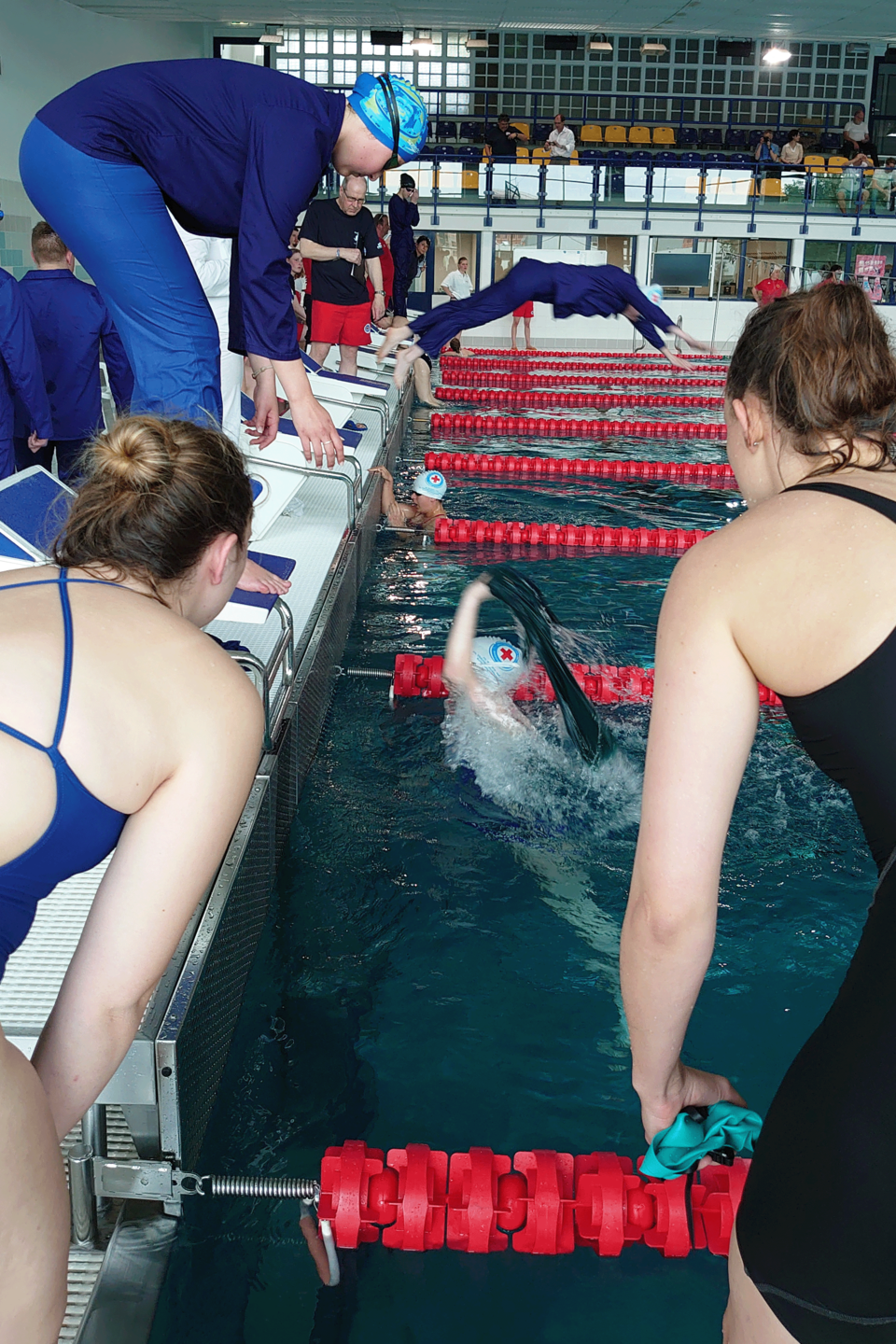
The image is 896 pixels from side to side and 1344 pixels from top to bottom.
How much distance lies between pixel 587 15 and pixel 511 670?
15.7 metres

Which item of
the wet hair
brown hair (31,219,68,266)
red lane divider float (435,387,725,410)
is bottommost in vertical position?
red lane divider float (435,387,725,410)

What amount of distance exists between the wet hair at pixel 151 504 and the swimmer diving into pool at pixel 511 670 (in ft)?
7.32

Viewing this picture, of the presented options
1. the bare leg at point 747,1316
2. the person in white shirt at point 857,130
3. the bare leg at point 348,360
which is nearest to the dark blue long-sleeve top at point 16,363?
the bare leg at point 747,1316

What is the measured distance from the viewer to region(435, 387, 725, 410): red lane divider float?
12.8 metres

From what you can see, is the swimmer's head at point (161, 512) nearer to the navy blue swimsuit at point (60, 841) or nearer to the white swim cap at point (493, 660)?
the navy blue swimsuit at point (60, 841)

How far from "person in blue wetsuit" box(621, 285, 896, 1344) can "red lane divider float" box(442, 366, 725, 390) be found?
43.7 ft

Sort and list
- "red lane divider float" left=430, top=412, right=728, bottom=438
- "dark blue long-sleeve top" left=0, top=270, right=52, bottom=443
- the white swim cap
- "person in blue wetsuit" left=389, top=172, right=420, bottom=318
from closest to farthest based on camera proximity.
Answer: the white swim cap → "dark blue long-sleeve top" left=0, top=270, right=52, bottom=443 → "red lane divider float" left=430, top=412, right=728, bottom=438 → "person in blue wetsuit" left=389, top=172, right=420, bottom=318

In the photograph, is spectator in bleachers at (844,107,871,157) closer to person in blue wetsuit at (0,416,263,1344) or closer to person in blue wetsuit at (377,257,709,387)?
person in blue wetsuit at (377,257,709,387)

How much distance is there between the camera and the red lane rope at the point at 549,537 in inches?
279

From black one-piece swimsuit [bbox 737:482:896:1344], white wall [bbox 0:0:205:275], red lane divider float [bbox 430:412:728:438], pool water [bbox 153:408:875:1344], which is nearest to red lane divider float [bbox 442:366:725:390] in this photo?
red lane divider float [bbox 430:412:728:438]

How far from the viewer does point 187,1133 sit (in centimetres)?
198

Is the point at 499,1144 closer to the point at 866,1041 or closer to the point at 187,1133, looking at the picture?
the point at 187,1133

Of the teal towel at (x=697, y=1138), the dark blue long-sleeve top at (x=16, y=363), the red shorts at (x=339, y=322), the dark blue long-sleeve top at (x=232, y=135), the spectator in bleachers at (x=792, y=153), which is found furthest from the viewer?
the spectator in bleachers at (x=792, y=153)

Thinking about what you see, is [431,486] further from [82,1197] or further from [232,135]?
[82,1197]
